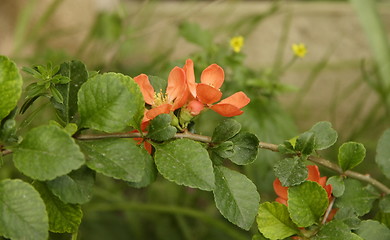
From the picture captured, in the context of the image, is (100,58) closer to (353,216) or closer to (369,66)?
(369,66)

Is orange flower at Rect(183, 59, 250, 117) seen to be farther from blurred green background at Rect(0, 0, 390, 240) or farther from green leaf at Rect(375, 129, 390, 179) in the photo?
blurred green background at Rect(0, 0, 390, 240)

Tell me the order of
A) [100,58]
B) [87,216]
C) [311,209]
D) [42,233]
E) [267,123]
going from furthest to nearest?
[100,58] < [87,216] < [267,123] < [311,209] < [42,233]

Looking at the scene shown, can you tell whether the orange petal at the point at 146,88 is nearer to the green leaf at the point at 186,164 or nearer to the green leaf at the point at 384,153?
the green leaf at the point at 186,164

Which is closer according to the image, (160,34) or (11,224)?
(11,224)

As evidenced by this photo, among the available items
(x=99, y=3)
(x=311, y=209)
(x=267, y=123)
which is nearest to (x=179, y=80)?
(x=311, y=209)

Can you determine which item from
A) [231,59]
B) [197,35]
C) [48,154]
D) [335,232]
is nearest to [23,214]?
[48,154]

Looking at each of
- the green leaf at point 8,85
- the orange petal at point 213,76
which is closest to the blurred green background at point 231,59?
the orange petal at point 213,76

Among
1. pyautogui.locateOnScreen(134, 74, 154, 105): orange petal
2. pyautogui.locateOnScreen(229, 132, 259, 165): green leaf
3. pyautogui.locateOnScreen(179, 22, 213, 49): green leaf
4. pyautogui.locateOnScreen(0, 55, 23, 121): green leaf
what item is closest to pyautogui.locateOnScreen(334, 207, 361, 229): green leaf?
pyautogui.locateOnScreen(229, 132, 259, 165): green leaf
